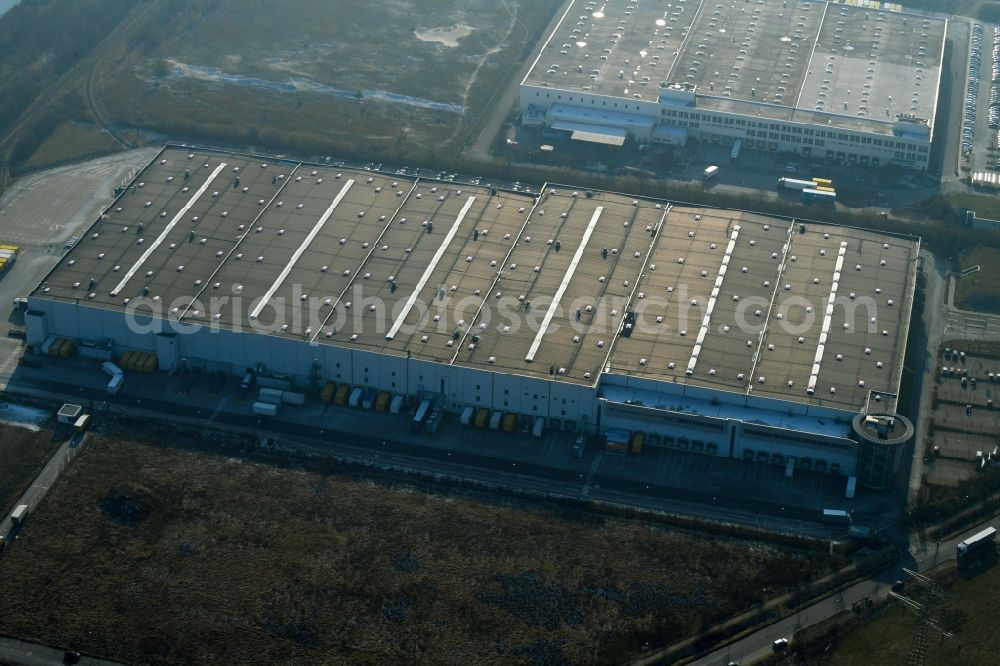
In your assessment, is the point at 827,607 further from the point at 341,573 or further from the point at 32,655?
the point at 32,655

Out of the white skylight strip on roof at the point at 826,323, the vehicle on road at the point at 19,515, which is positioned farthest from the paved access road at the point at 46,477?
the white skylight strip on roof at the point at 826,323

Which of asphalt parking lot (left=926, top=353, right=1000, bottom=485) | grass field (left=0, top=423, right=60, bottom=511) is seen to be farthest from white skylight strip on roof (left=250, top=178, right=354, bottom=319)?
asphalt parking lot (left=926, top=353, right=1000, bottom=485)

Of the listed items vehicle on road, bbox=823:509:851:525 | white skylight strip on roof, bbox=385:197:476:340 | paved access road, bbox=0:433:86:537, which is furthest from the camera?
→ white skylight strip on roof, bbox=385:197:476:340

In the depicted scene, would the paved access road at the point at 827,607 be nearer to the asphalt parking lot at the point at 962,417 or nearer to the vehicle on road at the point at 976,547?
the vehicle on road at the point at 976,547

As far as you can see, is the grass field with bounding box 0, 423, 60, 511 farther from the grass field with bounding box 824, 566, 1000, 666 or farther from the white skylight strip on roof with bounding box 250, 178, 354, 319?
the grass field with bounding box 824, 566, 1000, 666

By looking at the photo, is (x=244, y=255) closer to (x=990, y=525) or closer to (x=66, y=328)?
(x=66, y=328)

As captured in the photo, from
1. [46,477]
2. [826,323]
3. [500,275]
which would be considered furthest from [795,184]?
[46,477]
